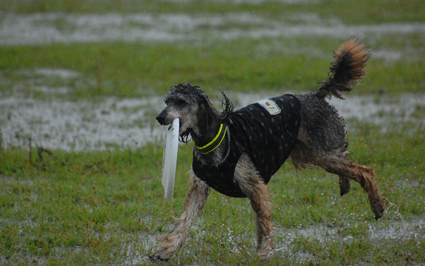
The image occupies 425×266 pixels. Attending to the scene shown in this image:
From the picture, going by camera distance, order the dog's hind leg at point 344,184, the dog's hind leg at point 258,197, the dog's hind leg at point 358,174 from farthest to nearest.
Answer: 1. the dog's hind leg at point 344,184
2. the dog's hind leg at point 358,174
3. the dog's hind leg at point 258,197

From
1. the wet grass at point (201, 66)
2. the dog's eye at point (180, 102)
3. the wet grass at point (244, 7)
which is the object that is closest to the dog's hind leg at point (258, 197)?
the dog's eye at point (180, 102)

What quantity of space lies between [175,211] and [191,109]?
6.63ft

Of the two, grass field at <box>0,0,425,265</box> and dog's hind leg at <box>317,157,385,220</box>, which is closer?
grass field at <box>0,0,425,265</box>

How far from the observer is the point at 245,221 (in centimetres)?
581

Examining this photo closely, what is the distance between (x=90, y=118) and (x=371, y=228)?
644cm

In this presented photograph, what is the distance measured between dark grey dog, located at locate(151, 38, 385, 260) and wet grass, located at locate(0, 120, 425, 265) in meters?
0.50

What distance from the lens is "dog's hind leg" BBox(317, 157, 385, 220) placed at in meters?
5.43

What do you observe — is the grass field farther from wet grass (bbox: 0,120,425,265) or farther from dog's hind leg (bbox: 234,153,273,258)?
dog's hind leg (bbox: 234,153,273,258)

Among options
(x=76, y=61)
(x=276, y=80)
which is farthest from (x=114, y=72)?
(x=276, y=80)

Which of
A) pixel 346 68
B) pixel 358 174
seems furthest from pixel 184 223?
pixel 346 68

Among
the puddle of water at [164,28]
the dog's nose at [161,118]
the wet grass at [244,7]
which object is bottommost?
the dog's nose at [161,118]

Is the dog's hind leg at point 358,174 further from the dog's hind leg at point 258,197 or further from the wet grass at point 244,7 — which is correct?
the wet grass at point 244,7

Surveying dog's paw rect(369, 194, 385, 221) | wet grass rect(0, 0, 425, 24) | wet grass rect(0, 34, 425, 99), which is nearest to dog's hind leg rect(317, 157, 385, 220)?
dog's paw rect(369, 194, 385, 221)

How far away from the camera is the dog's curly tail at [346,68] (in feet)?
18.2
